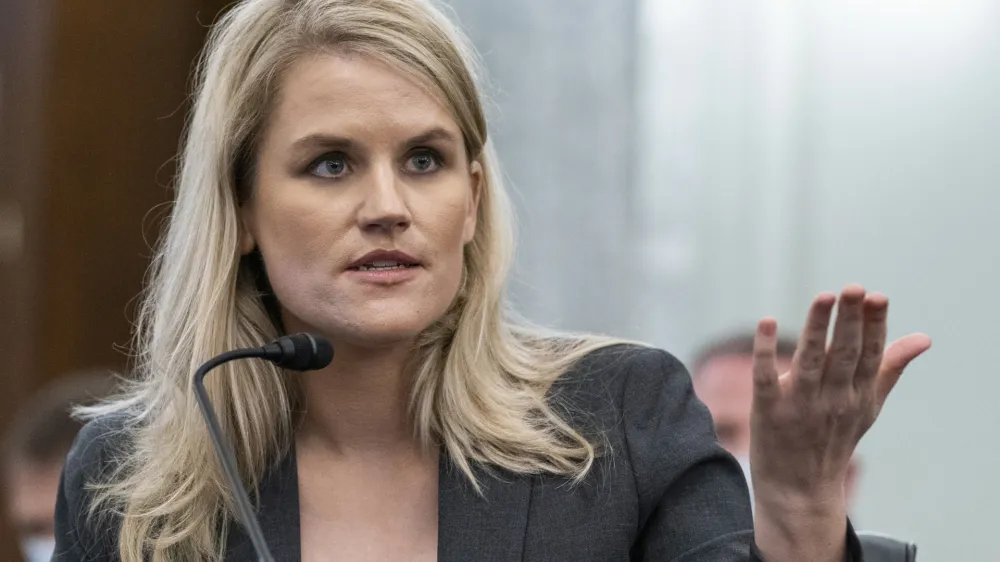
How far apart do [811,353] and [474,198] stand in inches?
36.1

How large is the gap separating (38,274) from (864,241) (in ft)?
8.68

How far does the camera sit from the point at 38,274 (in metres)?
4.04

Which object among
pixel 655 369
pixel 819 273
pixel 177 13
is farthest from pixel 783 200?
pixel 655 369

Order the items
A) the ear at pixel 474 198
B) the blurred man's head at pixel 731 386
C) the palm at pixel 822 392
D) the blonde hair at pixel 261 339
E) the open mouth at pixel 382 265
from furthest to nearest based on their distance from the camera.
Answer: the blurred man's head at pixel 731 386
the ear at pixel 474 198
the blonde hair at pixel 261 339
the open mouth at pixel 382 265
the palm at pixel 822 392

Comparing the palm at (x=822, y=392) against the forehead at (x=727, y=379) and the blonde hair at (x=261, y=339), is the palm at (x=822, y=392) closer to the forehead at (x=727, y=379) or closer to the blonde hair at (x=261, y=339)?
the blonde hair at (x=261, y=339)

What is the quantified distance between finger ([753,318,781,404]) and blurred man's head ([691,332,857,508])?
2.15 meters

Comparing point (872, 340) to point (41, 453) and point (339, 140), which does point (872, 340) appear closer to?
point (339, 140)

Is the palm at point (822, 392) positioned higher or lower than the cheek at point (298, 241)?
lower

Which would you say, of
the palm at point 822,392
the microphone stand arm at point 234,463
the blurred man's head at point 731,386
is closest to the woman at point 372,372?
the palm at point 822,392

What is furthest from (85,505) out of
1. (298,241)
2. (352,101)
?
(352,101)

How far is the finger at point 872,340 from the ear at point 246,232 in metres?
1.14

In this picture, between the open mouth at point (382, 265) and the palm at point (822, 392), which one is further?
the open mouth at point (382, 265)

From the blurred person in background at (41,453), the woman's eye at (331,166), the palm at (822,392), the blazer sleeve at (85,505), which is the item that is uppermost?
the woman's eye at (331,166)

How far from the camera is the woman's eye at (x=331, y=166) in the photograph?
2211 millimetres
